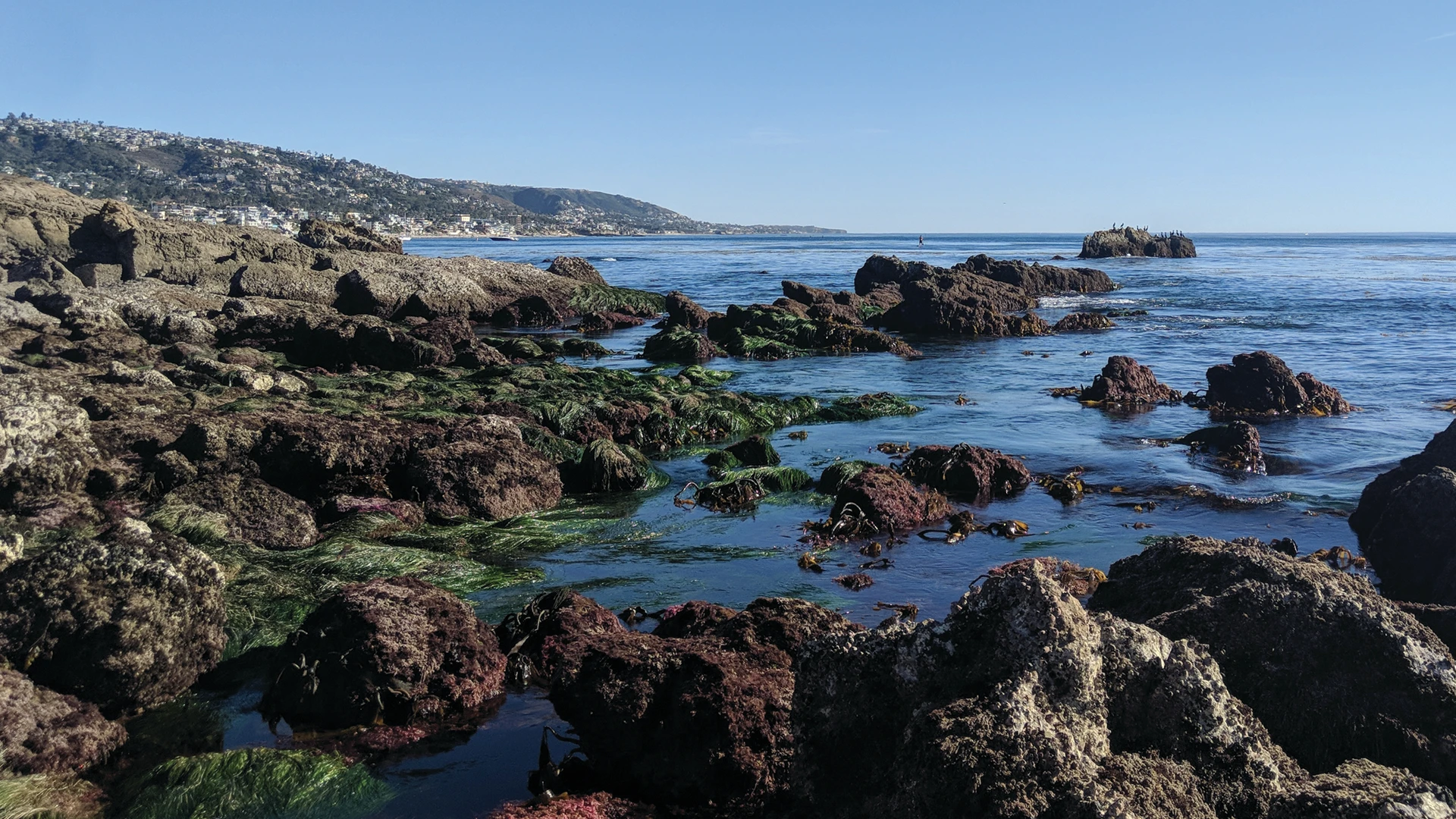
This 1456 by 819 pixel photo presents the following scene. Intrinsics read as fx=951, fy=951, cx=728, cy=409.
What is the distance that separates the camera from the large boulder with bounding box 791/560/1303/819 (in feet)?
9.63

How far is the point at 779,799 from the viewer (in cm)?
408

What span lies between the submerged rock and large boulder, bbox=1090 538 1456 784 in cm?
515

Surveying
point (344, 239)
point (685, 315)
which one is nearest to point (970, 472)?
point (685, 315)

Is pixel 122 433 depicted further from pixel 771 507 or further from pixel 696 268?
pixel 696 268

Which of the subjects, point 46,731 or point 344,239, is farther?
point 344,239

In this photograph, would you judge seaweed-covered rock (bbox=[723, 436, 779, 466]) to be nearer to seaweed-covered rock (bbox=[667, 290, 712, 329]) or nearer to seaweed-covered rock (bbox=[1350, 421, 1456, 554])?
seaweed-covered rock (bbox=[1350, 421, 1456, 554])

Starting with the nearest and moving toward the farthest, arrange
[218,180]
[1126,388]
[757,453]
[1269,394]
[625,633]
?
[625,633] < [757,453] < [1269,394] < [1126,388] < [218,180]

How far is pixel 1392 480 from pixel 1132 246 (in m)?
87.9

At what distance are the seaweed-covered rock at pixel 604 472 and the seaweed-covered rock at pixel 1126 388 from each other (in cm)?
940

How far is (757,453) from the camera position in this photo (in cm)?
1166

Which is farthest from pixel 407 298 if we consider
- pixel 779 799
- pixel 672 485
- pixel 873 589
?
pixel 779 799

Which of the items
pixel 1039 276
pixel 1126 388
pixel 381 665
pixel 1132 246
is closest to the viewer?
pixel 381 665

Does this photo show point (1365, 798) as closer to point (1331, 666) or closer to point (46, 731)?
point (1331, 666)

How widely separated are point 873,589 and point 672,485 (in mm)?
3775
